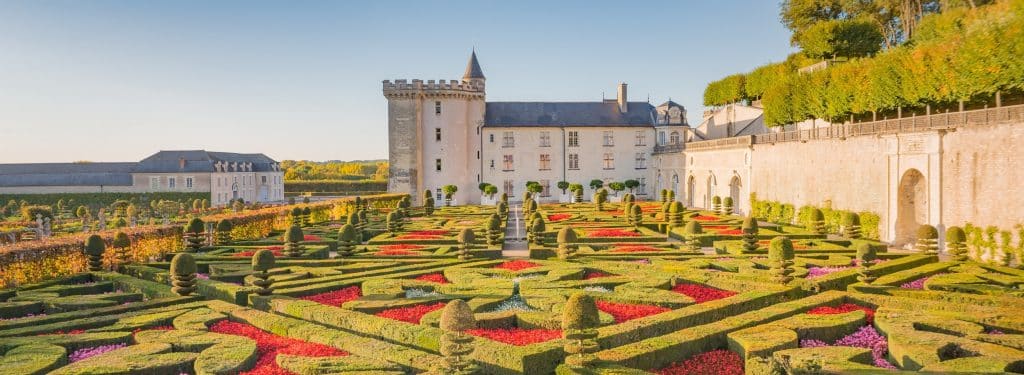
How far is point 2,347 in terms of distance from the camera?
396 inches

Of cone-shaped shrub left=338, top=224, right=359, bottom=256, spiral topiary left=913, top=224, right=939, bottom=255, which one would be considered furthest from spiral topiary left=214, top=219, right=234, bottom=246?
spiral topiary left=913, top=224, right=939, bottom=255

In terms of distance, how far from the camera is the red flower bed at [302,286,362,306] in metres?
13.6

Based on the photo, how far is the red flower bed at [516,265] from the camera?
17688 millimetres

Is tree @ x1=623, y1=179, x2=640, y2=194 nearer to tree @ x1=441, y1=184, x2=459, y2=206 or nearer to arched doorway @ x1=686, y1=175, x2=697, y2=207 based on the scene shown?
arched doorway @ x1=686, y1=175, x2=697, y2=207

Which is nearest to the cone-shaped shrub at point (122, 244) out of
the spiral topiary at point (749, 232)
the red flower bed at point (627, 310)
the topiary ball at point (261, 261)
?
the topiary ball at point (261, 261)

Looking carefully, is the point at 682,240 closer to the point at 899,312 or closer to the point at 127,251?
the point at 899,312

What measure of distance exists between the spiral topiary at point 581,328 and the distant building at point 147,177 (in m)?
60.0

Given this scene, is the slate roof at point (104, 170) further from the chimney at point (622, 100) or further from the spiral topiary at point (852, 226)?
the spiral topiary at point (852, 226)

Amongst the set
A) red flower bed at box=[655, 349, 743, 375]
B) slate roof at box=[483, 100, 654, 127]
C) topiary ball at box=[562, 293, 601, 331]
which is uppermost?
slate roof at box=[483, 100, 654, 127]

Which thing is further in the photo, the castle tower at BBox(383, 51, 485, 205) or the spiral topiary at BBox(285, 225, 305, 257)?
the castle tower at BBox(383, 51, 485, 205)

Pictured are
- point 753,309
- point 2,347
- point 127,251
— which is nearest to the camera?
point 2,347

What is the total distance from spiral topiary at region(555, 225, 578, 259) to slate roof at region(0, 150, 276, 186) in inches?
2113

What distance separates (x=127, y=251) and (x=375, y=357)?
12486 mm

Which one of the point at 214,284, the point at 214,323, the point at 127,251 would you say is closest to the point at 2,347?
the point at 214,323
